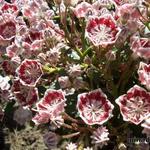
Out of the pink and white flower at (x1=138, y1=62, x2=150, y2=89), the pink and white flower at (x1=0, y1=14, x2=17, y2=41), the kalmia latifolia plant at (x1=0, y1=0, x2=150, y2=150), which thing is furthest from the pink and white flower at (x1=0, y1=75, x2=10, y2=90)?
the pink and white flower at (x1=138, y1=62, x2=150, y2=89)

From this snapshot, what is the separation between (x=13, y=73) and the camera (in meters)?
1.48

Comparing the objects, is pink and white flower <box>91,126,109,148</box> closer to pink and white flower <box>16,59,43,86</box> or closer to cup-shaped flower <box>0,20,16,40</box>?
pink and white flower <box>16,59,43,86</box>

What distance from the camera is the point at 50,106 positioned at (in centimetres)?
128

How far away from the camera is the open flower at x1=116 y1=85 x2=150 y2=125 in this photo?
123 centimetres

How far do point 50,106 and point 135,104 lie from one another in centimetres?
21

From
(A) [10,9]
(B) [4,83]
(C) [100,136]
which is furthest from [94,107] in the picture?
(A) [10,9]

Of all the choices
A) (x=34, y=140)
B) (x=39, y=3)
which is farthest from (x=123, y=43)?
(x=34, y=140)

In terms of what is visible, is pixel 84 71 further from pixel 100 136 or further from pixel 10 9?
pixel 10 9

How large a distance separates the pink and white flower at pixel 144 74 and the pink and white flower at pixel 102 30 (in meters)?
0.10

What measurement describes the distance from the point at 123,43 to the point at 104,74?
0.10m

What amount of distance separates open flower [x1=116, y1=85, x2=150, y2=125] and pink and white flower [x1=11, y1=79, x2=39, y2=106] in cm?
24

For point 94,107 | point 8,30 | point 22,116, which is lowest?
point 22,116

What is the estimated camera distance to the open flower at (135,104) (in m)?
1.23

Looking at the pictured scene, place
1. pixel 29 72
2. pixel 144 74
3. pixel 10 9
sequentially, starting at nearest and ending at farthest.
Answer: pixel 144 74 → pixel 29 72 → pixel 10 9
